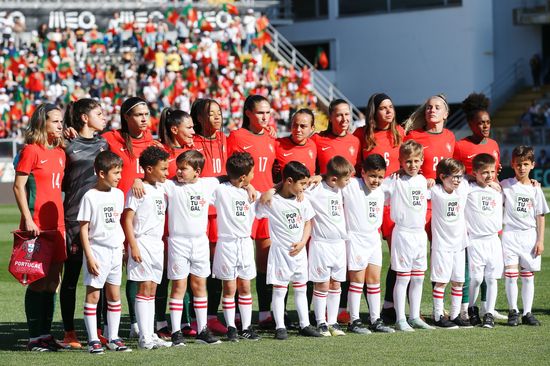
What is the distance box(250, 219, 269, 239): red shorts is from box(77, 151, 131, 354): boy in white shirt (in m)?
1.42

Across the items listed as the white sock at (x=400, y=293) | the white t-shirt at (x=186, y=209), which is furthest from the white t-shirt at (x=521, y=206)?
the white t-shirt at (x=186, y=209)

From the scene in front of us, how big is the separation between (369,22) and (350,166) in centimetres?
3479

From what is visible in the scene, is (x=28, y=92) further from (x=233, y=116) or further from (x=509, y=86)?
(x=509, y=86)

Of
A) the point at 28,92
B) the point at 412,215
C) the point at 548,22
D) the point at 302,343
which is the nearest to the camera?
the point at 302,343

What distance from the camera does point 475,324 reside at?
406 inches

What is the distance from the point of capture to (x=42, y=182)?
30.3ft

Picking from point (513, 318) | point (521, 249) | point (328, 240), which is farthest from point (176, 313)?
point (521, 249)

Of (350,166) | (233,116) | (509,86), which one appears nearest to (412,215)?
(350,166)

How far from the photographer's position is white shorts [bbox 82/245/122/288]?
897 centimetres

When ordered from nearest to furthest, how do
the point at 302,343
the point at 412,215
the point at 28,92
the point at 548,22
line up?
the point at 302,343 → the point at 412,215 → the point at 28,92 → the point at 548,22

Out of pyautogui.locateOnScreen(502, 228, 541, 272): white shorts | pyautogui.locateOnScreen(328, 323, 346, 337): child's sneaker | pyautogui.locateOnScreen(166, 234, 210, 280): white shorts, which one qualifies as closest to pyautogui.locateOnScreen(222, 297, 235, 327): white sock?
pyautogui.locateOnScreen(166, 234, 210, 280): white shorts

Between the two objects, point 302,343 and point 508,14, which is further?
point 508,14

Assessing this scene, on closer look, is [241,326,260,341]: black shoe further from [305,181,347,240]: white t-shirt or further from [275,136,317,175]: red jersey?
[275,136,317,175]: red jersey

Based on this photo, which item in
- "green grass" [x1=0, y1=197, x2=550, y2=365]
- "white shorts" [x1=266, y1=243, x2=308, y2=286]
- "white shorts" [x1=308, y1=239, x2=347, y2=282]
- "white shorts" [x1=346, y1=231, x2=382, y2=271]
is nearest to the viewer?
"green grass" [x1=0, y1=197, x2=550, y2=365]
